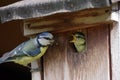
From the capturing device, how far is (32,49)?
2.01 metres

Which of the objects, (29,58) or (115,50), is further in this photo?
(29,58)

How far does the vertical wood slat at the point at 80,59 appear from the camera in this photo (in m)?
1.94

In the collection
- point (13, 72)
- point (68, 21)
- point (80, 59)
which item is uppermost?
point (68, 21)

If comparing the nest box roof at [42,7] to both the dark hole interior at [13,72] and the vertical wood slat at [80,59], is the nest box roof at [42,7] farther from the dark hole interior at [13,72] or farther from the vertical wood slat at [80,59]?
the dark hole interior at [13,72]

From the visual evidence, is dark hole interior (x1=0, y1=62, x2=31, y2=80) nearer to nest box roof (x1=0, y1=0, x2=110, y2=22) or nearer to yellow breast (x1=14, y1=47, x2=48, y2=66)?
yellow breast (x1=14, y1=47, x2=48, y2=66)

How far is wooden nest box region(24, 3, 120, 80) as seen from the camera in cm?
192

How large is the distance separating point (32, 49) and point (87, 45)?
0.20 metres

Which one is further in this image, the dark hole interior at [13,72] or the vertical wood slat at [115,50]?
the dark hole interior at [13,72]

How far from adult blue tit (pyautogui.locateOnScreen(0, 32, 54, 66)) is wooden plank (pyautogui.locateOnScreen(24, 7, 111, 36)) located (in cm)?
5

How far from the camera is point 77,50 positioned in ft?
6.56

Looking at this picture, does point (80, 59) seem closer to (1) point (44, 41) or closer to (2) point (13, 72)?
(1) point (44, 41)

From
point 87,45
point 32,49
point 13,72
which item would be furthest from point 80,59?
point 13,72

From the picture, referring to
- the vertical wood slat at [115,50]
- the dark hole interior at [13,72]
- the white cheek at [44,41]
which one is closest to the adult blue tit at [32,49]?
the white cheek at [44,41]

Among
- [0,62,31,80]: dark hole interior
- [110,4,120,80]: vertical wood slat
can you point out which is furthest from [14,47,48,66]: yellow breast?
[0,62,31,80]: dark hole interior
